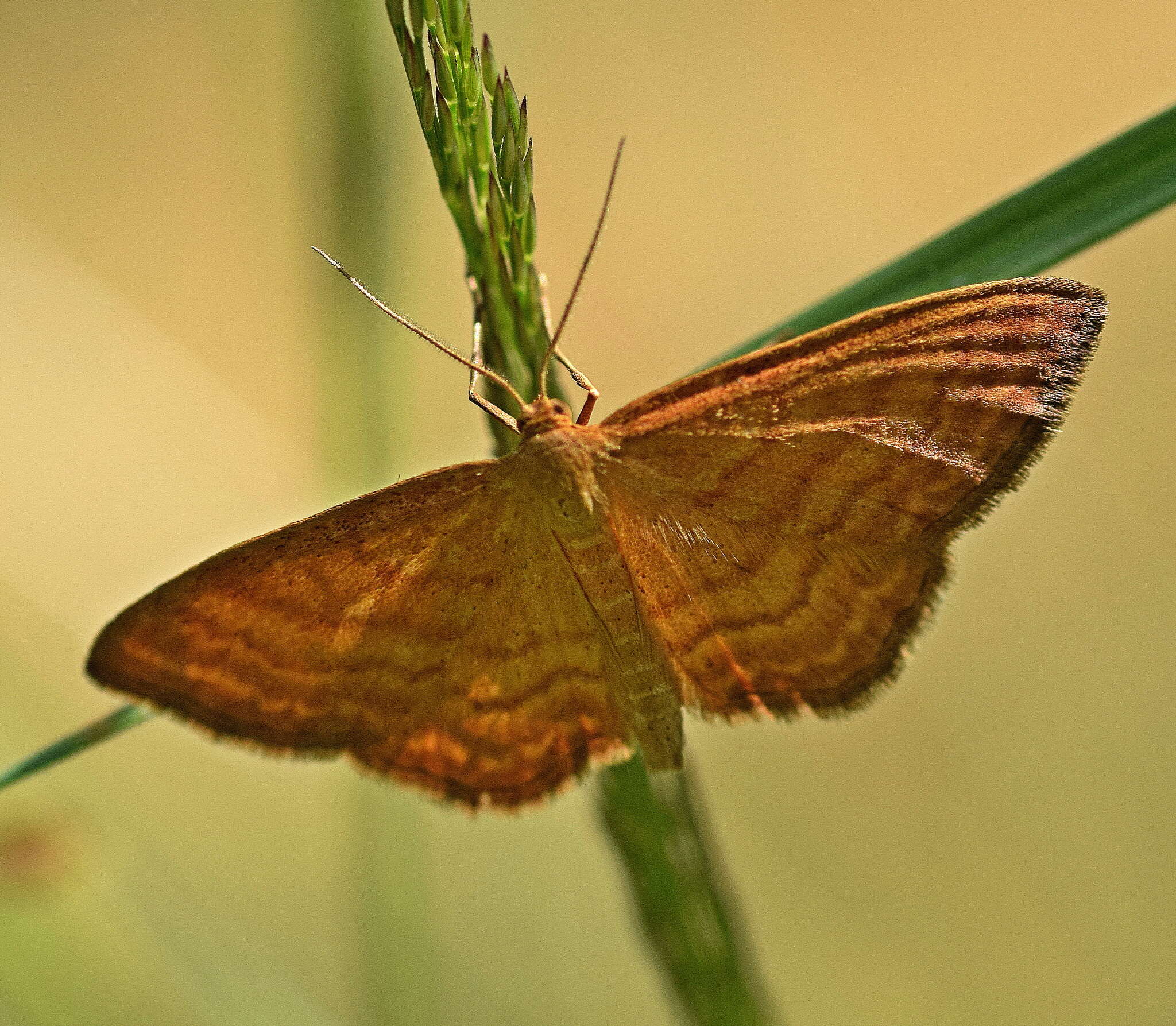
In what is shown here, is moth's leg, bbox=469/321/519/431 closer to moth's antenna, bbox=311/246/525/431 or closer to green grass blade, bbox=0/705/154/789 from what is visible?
moth's antenna, bbox=311/246/525/431

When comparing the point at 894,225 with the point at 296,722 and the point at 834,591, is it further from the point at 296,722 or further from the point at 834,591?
the point at 296,722

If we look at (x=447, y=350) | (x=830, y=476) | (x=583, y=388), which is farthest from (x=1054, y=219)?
(x=447, y=350)

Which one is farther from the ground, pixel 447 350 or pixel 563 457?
pixel 447 350

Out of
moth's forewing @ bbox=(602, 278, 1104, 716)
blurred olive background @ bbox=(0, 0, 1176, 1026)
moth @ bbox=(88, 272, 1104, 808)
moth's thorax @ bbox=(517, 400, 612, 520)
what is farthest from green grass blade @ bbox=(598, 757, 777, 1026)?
blurred olive background @ bbox=(0, 0, 1176, 1026)

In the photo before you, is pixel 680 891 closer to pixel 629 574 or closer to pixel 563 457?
pixel 629 574

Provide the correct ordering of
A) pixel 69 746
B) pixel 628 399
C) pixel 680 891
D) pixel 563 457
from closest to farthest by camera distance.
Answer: pixel 69 746
pixel 680 891
pixel 563 457
pixel 628 399

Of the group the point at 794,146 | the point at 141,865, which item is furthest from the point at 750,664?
the point at 794,146
